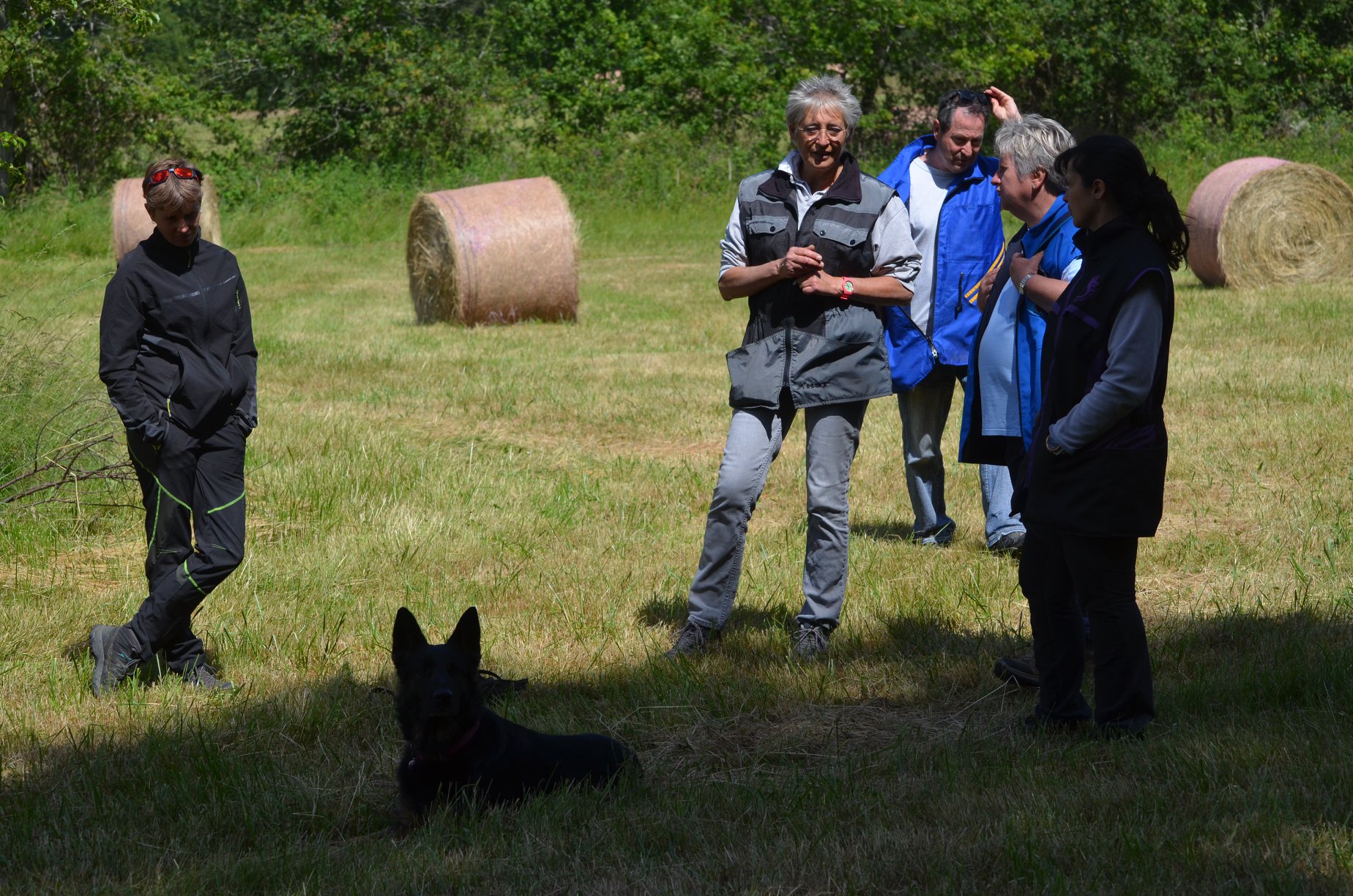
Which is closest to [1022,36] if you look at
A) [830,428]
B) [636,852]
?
[830,428]

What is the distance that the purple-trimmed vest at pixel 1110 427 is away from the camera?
385 cm

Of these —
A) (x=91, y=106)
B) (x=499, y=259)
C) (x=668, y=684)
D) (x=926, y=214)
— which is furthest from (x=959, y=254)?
(x=91, y=106)

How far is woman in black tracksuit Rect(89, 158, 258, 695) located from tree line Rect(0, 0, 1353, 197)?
24.0m

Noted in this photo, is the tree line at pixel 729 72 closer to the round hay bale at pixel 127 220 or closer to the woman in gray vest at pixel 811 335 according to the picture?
the round hay bale at pixel 127 220

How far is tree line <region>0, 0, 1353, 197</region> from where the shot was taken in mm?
29312

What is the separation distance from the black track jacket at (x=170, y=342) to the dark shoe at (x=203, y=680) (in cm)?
91

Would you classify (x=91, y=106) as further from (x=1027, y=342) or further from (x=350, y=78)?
(x=1027, y=342)

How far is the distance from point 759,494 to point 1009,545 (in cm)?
193

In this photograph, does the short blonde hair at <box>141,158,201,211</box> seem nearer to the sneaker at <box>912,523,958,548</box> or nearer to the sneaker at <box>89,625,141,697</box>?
the sneaker at <box>89,625,141,697</box>

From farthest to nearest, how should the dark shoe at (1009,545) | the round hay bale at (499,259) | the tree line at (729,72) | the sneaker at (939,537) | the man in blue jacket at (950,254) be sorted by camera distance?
the tree line at (729,72) < the round hay bale at (499,259) < the sneaker at (939,537) < the dark shoe at (1009,545) < the man in blue jacket at (950,254)

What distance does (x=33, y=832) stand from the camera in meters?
3.72

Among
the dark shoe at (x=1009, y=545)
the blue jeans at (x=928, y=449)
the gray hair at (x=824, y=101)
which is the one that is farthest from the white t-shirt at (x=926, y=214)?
the gray hair at (x=824, y=101)

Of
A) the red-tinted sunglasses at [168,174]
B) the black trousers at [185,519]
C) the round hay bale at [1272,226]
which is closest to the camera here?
the red-tinted sunglasses at [168,174]

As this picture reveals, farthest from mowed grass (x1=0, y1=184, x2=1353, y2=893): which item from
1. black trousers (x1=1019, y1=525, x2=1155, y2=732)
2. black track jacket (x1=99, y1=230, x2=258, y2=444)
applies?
black track jacket (x1=99, y1=230, x2=258, y2=444)
